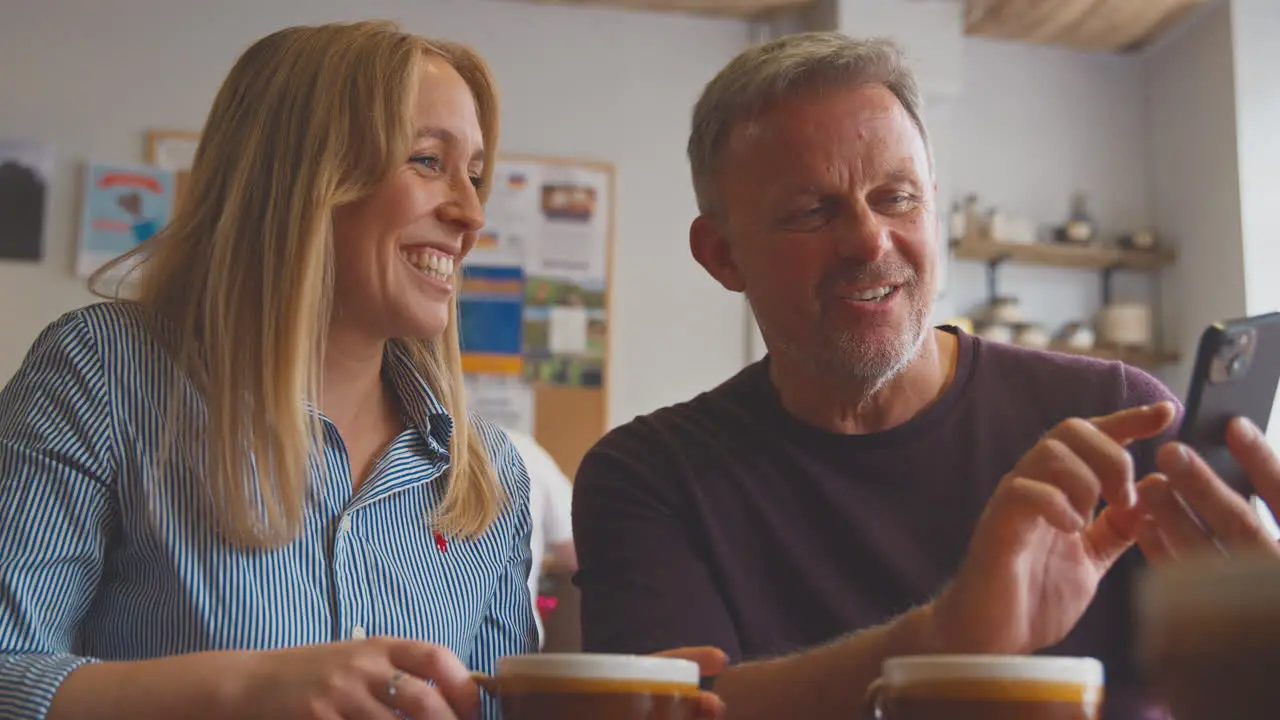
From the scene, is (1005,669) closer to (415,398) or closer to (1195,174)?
(415,398)

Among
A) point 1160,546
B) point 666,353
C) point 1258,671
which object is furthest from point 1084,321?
point 1258,671

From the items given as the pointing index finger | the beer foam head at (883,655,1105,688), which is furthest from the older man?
the beer foam head at (883,655,1105,688)

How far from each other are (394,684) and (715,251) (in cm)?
88

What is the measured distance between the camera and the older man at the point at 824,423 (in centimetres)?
124

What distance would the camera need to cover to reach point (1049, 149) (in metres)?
4.26

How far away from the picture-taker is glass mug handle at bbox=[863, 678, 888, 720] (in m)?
0.61

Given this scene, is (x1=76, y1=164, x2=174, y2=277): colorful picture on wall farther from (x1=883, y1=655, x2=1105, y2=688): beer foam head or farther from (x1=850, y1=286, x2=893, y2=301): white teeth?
(x1=883, y1=655, x2=1105, y2=688): beer foam head

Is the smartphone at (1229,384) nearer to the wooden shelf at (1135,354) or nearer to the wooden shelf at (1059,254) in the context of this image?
the wooden shelf at (1059,254)

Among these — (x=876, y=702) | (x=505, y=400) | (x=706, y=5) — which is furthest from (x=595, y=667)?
(x=706, y=5)

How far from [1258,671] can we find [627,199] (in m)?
3.68

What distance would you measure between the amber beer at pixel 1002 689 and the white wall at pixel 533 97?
3.24m

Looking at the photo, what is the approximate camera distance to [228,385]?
3.66ft

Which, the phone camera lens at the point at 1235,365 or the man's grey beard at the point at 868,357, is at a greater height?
the man's grey beard at the point at 868,357

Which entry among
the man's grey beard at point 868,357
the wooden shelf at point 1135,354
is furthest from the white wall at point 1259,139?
the man's grey beard at point 868,357
